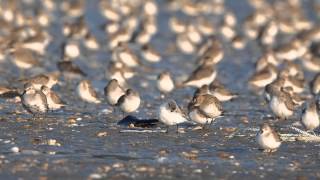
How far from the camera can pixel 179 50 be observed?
34.5m

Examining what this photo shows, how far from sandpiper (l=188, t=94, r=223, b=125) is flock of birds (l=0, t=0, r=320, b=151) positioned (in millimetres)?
17

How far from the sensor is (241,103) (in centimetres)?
2245

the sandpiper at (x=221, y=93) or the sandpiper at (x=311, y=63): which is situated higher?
the sandpiper at (x=311, y=63)

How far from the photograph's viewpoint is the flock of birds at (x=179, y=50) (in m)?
18.2

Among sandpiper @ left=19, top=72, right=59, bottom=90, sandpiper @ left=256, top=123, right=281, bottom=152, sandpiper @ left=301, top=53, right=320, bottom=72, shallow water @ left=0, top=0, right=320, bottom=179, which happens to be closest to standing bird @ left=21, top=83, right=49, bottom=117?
shallow water @ left=0, top=0, right=320, bottom=179

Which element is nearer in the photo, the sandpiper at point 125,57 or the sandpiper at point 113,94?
the sandpiper at point 113,94

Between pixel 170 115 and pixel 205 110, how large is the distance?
941 mm

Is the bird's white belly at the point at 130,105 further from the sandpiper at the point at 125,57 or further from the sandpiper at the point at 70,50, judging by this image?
the sandpiper at the point at 70,50

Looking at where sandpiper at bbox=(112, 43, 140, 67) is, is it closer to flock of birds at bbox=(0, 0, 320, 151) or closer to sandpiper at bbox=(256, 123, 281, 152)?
flock of birds at bbox=(0, 0, 320, 151)

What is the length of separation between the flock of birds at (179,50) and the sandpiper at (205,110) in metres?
0.02

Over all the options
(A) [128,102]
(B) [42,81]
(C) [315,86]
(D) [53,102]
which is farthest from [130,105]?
(C) [315,86]

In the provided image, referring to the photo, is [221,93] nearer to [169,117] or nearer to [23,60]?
Answer: [169,117]

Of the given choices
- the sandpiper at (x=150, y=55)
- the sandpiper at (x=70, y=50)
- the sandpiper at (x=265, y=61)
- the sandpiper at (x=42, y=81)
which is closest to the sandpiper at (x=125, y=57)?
the sandpiper at (x=150, y=55)

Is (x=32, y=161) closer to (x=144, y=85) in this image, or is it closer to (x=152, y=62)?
(x=144, y=85)
